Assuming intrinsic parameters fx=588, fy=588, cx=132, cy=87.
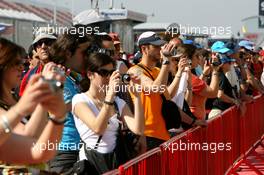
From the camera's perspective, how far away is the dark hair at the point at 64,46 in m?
4.57

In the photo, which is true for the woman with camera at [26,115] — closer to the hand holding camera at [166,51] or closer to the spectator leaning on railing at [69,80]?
the spectator leaning on railing at [69,80]

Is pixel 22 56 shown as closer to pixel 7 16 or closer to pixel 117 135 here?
pixel 117 135

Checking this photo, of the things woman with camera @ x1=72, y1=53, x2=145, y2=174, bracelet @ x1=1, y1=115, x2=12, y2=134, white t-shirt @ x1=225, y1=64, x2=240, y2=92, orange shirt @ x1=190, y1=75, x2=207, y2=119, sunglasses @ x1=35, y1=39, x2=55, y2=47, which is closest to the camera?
bracelet @ x1=1, y1=115, x2=12, y2=134

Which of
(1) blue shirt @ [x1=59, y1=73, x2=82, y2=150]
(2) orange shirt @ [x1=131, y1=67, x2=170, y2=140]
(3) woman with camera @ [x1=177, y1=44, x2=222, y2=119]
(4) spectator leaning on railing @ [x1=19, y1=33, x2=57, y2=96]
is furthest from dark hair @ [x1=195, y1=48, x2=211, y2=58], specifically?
(1) blue shirt @ [x1=59, y1=73, x2=82, y2=150]

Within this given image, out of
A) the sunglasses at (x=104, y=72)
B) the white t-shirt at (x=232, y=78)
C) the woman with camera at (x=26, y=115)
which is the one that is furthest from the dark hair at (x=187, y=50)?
the woman with camera at (x=26, y=115)

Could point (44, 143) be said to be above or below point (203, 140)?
above

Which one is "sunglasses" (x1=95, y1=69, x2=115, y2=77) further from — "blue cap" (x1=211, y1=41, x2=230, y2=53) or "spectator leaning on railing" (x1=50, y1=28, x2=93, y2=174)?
"blue cap" (x1=211, y1=41, x2=230, y2=53)

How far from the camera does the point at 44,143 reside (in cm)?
281

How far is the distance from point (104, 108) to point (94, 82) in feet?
1.31

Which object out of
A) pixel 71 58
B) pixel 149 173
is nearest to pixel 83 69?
pixel 71 58

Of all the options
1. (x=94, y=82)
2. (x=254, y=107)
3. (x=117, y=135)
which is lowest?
(x=254, y=107)

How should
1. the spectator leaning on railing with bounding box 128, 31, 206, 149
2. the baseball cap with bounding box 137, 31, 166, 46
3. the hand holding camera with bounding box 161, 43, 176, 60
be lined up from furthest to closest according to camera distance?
the baseball cap with bounding box 137, 31, 166, 46, the hand holding camera with bounding box 161, 43, 176, 60, the spectator leaning on railing with bounding box 128, 31, 206, 149

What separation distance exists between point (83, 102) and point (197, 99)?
121 inches

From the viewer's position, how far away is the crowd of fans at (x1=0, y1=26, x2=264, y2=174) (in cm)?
269
